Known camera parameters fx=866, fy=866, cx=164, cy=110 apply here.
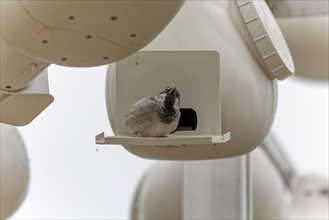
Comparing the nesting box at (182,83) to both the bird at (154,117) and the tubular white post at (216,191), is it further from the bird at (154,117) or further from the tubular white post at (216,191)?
the tubular white post at (216,191)

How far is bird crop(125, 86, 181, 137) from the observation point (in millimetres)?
1033

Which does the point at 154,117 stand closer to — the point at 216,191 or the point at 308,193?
the point at 216,191

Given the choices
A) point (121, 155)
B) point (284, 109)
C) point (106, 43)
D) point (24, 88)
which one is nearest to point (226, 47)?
point (24, 88)

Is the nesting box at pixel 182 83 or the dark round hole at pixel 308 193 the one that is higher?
the nesting box at pixel 182 83

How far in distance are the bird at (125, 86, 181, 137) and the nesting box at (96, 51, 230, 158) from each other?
0.14m

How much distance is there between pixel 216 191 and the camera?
1827 millimetres

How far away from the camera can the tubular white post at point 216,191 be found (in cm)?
181

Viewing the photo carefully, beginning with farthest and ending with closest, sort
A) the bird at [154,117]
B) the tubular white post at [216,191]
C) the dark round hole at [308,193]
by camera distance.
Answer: the dark round hole at [308,193] → the tubular white post at [216,191] → the bird at [154,117]

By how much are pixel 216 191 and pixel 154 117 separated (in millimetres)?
817

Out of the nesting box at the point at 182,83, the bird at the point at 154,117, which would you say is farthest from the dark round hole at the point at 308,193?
the bird at the point at 154,117

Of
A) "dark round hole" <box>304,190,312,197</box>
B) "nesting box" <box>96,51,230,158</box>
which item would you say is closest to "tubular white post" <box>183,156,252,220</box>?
"nesting box" <box>96,51,230,158</box>

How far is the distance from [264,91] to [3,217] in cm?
58

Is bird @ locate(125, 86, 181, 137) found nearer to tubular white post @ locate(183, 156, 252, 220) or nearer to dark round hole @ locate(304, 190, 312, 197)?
tubular white post @ locate(183, 156, 252, 220)

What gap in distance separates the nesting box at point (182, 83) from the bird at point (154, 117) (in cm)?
14
